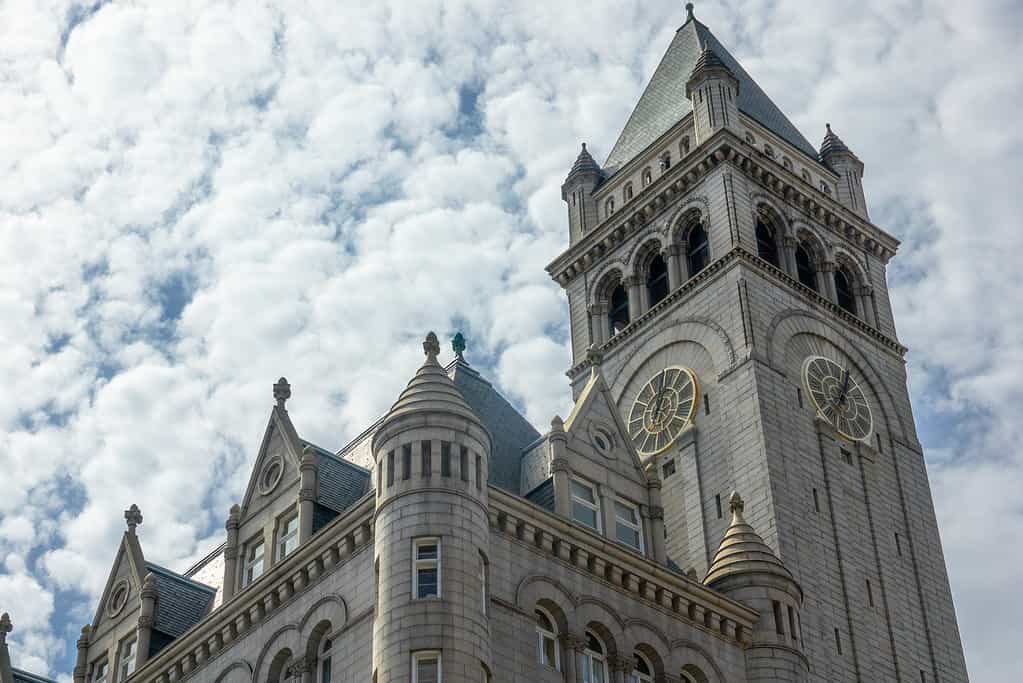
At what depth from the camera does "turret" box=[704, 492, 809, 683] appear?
168 ft

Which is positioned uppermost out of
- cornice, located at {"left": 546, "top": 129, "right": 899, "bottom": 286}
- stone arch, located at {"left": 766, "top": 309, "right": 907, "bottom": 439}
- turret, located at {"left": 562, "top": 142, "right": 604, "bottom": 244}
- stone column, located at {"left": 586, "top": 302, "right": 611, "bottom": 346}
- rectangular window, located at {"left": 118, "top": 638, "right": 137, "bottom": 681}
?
turret, located at {"left": 562, "top": 142, "right": 604, "bottom": 244}

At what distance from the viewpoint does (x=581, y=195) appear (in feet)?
266

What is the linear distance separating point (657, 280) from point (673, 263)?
246cm

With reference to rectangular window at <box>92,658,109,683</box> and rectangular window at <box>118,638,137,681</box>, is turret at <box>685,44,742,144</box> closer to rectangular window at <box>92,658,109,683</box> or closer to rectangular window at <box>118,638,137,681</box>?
rectangular window at <box>118,638,137,681</box>

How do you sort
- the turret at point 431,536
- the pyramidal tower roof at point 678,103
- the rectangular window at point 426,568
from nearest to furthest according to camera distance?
1. the turret at point 431,536
2. the rectangular window at point 426,568
3. the pyramidal tower roof at point 678,103

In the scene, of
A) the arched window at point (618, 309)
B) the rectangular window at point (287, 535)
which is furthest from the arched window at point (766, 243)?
the rectangular window at point (287, 535)

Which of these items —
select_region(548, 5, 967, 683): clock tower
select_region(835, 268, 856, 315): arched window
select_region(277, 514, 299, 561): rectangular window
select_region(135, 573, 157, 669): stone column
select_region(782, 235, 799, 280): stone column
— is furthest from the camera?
select_region(835, 268, 856, 315): arched window

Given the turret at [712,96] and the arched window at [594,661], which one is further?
the turret at [712,96]

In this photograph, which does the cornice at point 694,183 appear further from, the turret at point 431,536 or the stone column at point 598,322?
the turret at point 431,536

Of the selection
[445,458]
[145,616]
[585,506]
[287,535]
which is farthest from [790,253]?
[145,616]

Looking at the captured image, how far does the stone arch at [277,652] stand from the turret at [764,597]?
548 inches

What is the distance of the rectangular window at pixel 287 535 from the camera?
50.8 meters

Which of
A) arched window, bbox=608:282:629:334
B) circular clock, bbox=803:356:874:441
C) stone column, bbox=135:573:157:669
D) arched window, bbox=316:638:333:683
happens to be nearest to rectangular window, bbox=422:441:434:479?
arched window, bbox=316:638:333:683

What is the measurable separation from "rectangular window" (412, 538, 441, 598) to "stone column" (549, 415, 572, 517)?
6.47 meters
